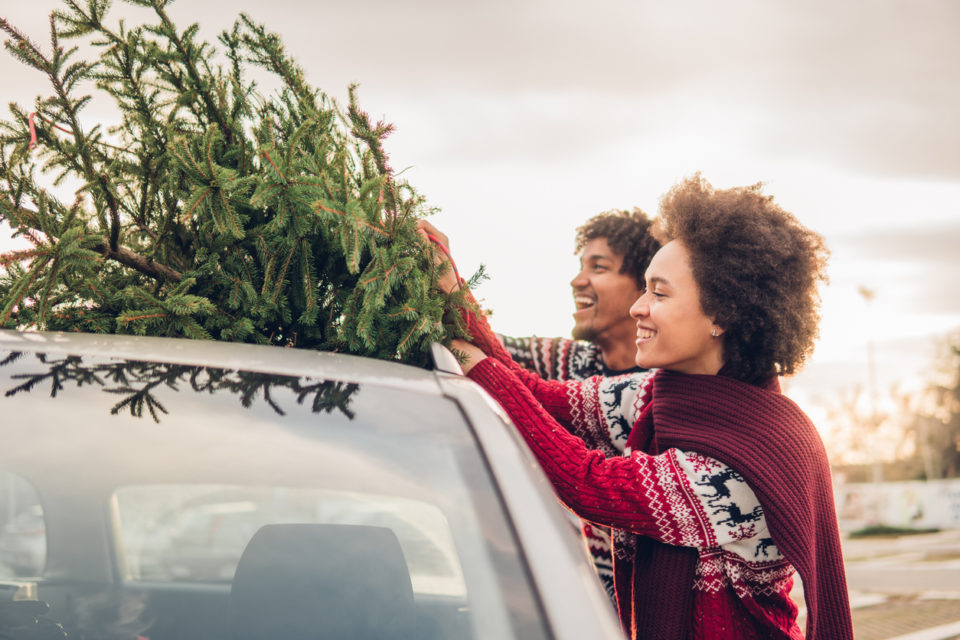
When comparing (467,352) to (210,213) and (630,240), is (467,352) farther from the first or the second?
(630,240)

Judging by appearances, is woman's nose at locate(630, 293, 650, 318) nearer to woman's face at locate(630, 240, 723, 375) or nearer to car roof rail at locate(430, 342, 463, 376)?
woman's face at locate(630, 240, 723, 375)

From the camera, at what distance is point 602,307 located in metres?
3.48

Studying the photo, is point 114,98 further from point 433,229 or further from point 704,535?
point 704,535

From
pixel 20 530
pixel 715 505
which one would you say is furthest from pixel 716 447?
pixel 20 530

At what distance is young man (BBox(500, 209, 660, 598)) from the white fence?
1191 inches

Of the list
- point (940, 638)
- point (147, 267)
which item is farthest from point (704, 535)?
point (940, 638)

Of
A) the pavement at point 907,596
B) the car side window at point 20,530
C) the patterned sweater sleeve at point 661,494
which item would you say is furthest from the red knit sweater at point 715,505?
the pavement at point 907,596

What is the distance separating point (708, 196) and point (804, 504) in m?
0.86

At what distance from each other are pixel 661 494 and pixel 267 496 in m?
0.95

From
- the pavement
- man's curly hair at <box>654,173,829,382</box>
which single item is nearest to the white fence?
the pavement

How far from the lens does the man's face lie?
11.2 ft

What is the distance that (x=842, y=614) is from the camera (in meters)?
1.90

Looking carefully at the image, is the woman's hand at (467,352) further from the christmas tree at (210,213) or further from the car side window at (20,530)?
the car side window at (20,530)

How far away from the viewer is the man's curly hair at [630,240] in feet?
11.7
